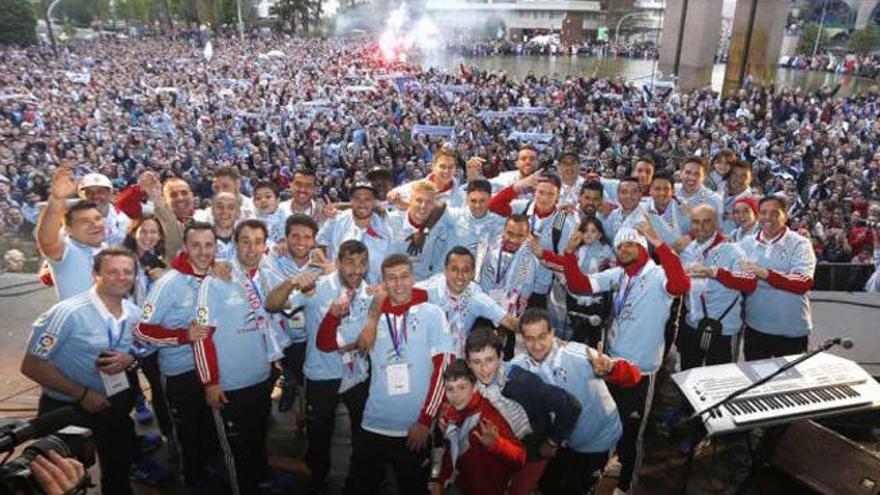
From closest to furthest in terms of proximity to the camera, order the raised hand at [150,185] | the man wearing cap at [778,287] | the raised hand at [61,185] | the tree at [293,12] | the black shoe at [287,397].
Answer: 1. the raised hand at [61,185]
2. the man wearing cap at [778,287]
3. the raised hand at [150,185]
4. the black shoe at [287,397]
5. the tree at [293,12]

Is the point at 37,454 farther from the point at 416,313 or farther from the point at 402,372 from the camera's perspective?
the point at 416,313

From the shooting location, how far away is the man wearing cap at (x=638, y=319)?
408 cm

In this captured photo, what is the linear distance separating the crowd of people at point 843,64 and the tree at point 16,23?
181 feet

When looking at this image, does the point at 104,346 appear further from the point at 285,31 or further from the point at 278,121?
the point at 285,31

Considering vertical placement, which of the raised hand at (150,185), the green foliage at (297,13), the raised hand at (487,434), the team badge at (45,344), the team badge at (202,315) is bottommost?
the raised hand at (487,434)

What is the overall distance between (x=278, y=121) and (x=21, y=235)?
9.88 m

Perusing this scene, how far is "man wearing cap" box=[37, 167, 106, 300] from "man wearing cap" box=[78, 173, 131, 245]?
901mm

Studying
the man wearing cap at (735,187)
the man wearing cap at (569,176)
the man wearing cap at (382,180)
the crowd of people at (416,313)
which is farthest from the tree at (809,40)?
the man wearing cap at (382,180)

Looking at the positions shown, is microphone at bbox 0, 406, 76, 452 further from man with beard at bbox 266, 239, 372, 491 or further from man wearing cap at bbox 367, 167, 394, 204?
man wearing cap at bbox 367, 167, 394, 204

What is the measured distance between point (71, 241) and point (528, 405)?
3.41 metres

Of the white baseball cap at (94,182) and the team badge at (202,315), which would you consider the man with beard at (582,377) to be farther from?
the white baseball cap at (94,182)

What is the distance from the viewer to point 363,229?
5293 millimetres

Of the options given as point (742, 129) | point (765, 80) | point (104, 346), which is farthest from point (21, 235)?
point (765, 80)

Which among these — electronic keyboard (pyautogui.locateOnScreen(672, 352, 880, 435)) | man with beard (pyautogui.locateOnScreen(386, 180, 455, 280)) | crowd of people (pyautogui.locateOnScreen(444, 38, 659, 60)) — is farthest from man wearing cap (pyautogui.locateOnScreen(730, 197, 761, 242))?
crowd of people (pyautogui.locateOnScreen(444, 38, 659, 60))
